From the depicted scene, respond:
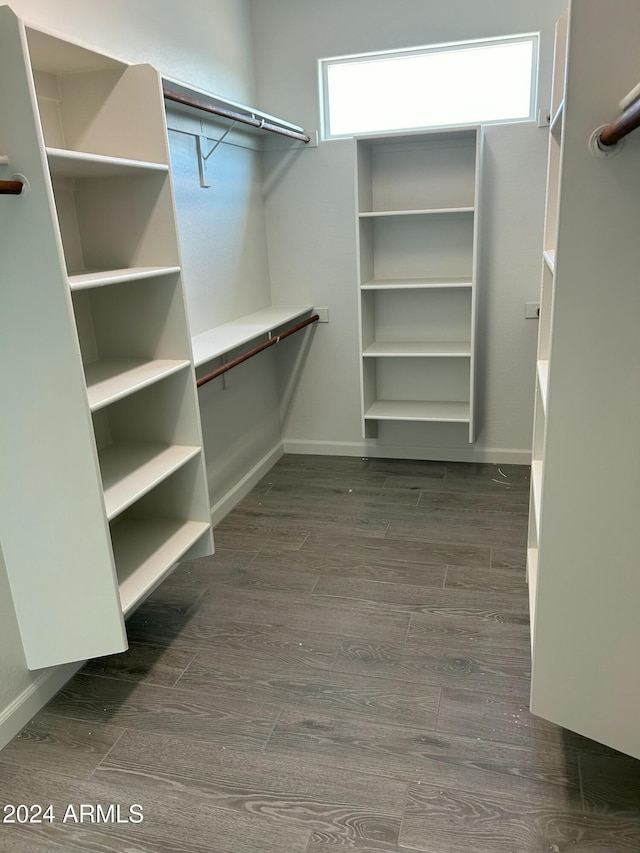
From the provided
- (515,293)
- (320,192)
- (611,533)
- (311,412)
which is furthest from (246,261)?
(611,533)

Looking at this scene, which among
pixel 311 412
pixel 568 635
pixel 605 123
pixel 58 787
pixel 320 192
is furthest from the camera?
pixel 311 412

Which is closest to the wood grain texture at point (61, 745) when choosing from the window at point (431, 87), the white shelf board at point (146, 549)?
the white shelf board at point (146, 549)

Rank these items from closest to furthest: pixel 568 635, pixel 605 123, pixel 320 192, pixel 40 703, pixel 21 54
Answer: pixel 605 123 → pixel 21 54 → pixel 568 635 → pixel 40 703 → pixel 320 192

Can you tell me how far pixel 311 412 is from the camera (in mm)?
4145

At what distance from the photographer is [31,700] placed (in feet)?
6.50

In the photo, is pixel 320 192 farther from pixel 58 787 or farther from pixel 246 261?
pixel 58 787

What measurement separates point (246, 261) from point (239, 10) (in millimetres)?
1312

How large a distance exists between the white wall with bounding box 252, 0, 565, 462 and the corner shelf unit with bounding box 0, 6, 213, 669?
1824 mm

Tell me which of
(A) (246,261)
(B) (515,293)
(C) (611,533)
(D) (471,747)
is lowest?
(D) (471,747)

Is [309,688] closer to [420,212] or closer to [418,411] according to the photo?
[418,411]

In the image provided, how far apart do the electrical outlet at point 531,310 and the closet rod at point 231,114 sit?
1.56 metres

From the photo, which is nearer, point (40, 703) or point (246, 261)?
point (40, 703)

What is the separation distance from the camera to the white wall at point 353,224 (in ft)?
11.0

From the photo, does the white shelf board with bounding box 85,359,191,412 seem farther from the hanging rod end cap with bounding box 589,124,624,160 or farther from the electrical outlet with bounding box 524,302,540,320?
the electrical outlet with bounding box 524,302,540,320
